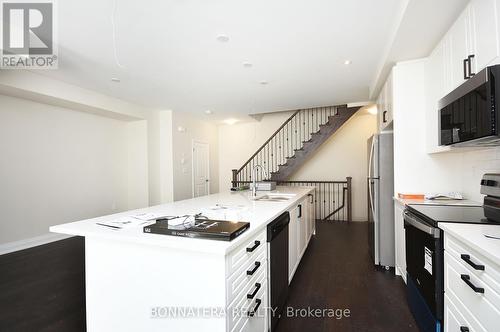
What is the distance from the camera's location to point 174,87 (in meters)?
4.05

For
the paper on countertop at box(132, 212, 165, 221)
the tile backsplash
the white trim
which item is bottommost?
the white trim

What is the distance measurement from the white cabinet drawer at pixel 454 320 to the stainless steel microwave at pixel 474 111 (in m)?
0.98

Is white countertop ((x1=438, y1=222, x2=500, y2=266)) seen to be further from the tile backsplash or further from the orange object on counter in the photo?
the orange object on counter

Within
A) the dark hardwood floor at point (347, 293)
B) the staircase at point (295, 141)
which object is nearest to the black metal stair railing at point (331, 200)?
the staircase at point (295, 141)

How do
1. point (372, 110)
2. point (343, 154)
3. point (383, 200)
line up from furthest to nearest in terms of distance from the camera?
point (343, 154) < point (372, 110) < point (383, 200)

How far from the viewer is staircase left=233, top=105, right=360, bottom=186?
5.36m

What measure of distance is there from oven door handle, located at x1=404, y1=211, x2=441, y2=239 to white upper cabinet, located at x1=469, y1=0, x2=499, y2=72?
1094 millimetres

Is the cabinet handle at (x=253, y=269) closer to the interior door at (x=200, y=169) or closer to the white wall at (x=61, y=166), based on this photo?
the white wall at (x=61, y=166)

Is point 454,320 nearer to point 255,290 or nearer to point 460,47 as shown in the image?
point 255,290

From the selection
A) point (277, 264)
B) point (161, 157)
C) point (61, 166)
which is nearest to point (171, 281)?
point (277, 264)

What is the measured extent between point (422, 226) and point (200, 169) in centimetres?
553

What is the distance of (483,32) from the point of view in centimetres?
156

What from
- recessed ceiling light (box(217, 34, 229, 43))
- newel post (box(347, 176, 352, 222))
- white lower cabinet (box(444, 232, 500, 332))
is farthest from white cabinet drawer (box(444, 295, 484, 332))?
newel post (box(347, 176, 352, 222))

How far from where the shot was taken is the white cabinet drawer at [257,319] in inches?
51.9
